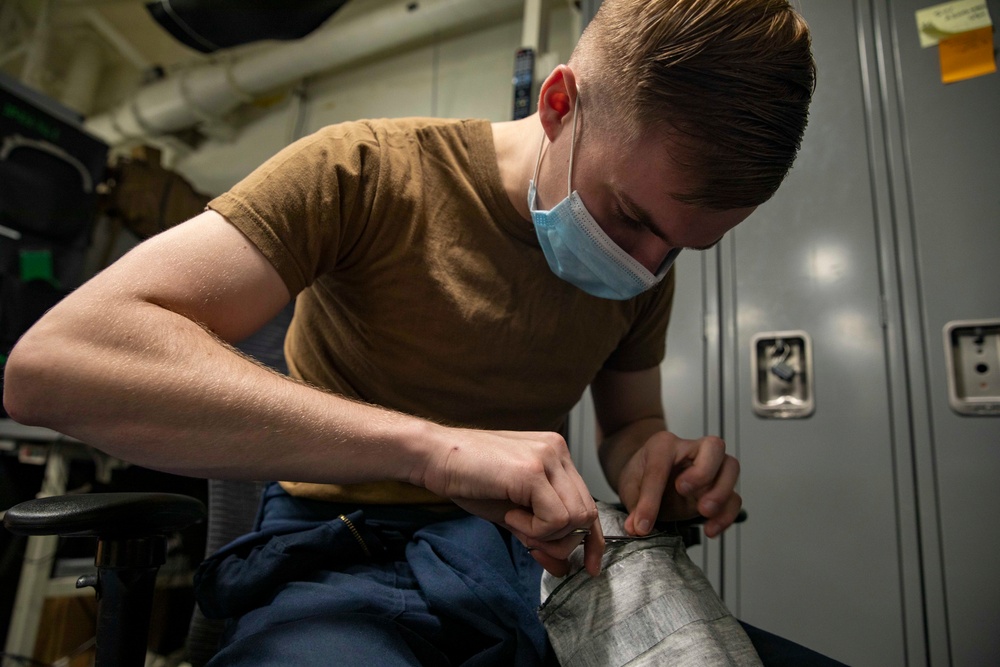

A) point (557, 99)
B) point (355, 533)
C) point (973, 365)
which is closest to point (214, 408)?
point (355, 533)

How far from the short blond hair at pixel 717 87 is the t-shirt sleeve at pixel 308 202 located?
0.31 metres

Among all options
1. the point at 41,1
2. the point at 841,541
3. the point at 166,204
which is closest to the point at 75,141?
the point at 166,204

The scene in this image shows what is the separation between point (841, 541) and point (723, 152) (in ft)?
3.16

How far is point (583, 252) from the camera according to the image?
0.71 metres

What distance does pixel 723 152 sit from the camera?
23.1 inches

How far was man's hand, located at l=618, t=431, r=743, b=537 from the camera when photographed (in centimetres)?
67

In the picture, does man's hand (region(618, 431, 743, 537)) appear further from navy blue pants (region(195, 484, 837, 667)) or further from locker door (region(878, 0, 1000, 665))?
locker door (region(878, 0, 1000, 665))

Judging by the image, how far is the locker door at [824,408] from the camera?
114cm

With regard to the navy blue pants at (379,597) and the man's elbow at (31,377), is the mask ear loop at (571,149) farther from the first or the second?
the man's elbow at (31,377)

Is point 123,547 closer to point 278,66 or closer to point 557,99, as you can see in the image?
point 557,99

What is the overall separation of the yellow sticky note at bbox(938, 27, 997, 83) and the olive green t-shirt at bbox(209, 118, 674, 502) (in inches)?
41.6

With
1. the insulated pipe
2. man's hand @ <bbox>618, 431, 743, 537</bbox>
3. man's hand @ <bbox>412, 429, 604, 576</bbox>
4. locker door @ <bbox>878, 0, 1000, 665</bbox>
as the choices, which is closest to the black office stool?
man's hand @ <bbox>412, 429, 604, 576</bbox>

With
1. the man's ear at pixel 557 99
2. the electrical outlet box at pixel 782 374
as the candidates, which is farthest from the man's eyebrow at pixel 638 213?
the electrical outlet box at pixel 782 374

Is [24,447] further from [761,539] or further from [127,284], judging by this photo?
[761,539]
